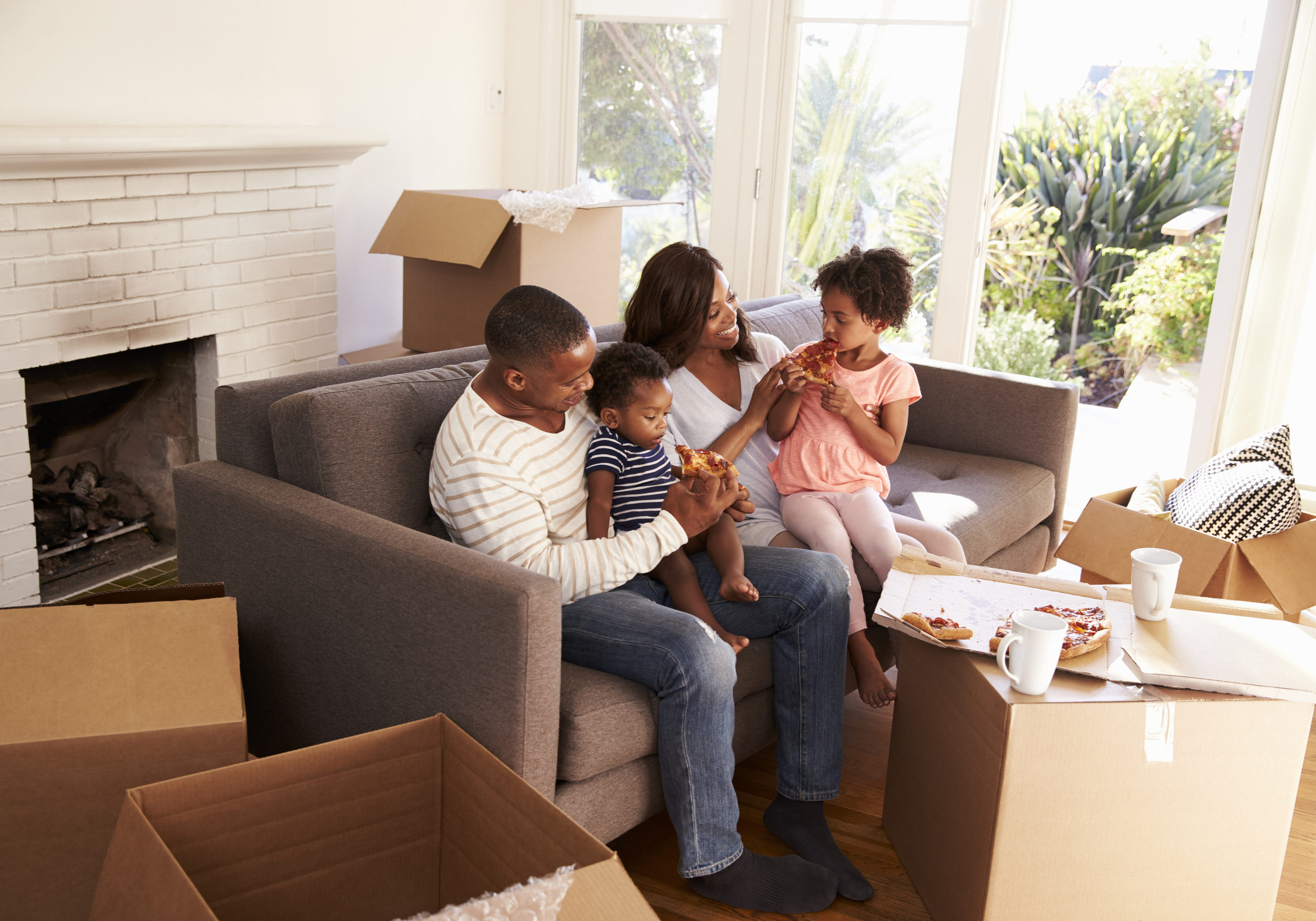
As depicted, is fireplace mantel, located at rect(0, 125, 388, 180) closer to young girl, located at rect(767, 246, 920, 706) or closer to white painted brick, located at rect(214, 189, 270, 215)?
white painted brick, located at rect(214, 189, 270, 215)

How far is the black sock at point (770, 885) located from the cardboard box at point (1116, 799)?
0.23 m

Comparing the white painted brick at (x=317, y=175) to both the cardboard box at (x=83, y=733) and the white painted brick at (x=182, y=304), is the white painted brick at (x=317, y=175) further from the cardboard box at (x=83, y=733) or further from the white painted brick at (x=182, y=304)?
the cardboard box at (x=83, y=733)

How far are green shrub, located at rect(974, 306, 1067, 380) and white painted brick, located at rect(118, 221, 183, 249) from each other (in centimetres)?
265

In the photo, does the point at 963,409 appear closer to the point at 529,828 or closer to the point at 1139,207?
the point at 1139,207

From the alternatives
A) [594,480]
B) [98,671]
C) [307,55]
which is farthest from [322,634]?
[307,55]

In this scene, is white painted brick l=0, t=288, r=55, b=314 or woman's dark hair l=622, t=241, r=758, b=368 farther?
white painted brick l=0, t=288, r=55, b=314

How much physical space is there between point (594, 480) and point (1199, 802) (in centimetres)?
103

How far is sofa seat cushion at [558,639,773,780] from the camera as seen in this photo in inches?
62.2

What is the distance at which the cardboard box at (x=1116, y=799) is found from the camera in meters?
1.44

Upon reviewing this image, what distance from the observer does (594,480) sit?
5.90ft

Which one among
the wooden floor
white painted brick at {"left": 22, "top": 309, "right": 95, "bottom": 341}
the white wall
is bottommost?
the wooden floor

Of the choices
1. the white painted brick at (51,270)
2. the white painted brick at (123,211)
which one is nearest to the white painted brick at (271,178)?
the white painted brick at (123,211)

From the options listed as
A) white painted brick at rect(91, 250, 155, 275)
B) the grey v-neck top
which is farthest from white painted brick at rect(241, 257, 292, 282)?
the grey v-neck top

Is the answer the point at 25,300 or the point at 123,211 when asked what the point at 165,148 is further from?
the point at 25,300
